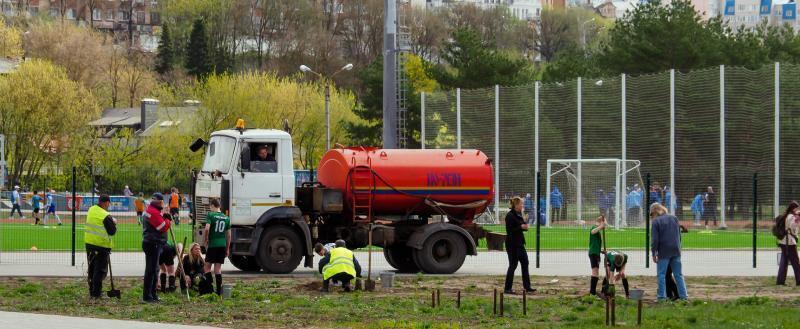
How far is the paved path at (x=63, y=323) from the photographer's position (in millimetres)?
18438

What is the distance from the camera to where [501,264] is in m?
33.8

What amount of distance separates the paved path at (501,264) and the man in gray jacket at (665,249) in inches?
264

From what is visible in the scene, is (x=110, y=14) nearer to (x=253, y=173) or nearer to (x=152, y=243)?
(x=253, y=173)

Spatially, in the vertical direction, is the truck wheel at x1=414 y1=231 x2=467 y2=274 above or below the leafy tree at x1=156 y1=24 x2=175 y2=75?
below

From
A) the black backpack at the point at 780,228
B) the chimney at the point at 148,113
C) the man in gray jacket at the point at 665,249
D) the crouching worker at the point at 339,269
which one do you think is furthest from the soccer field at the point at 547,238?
the chimney at the point at 148,113

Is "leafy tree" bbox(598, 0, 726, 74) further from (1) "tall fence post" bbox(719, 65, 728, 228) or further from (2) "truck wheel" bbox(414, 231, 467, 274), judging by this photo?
(2) "truck wheel" bbox(414, 231, 467, 274)

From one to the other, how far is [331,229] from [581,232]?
69.7ft

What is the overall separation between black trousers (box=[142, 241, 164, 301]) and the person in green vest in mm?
611

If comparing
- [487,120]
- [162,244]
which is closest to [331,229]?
[162,244]

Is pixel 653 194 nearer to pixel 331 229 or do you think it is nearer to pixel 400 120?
pixel 400 120

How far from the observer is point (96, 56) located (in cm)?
11138

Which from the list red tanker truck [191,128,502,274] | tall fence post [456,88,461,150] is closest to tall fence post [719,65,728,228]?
tall fence post [456,88,461,150]

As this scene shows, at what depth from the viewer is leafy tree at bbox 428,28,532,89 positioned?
78625mm

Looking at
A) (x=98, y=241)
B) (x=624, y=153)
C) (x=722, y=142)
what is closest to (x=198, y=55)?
(x=624, y=153)
